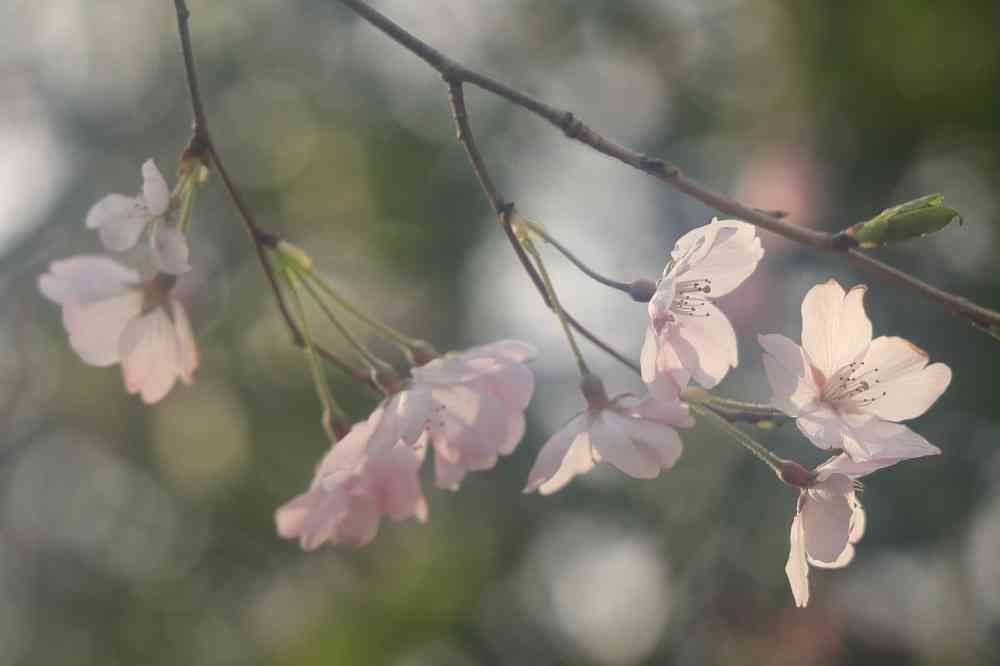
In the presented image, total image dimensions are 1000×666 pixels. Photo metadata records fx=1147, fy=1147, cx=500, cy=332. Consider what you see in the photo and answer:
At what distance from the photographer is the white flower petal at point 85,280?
112cm

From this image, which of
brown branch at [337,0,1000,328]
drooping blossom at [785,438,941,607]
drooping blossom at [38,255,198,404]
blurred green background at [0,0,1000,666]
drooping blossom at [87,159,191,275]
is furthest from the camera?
blurred green background at [0,0,1000,666]

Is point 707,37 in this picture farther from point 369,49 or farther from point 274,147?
point 274,147

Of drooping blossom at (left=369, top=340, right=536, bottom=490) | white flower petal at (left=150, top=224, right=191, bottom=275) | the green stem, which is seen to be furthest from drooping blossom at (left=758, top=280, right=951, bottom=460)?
white flower petal at (left=150, top=224, right=191, bottom=275)

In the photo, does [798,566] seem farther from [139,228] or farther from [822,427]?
[139,228]

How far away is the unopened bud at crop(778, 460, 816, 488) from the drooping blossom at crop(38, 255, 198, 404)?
1.90ft

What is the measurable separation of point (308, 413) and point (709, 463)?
4.69 ft

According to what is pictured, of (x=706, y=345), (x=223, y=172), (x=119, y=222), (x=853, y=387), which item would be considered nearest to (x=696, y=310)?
(x=706, y=345)

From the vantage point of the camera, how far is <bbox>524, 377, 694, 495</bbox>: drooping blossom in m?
0.96

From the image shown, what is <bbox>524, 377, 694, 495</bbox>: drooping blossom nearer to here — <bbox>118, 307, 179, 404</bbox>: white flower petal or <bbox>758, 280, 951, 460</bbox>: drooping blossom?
<bbox>758, 280, 951, 460</bbox>: drooping blossom

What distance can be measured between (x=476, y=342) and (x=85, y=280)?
323 cm

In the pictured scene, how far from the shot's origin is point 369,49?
15.5 feet

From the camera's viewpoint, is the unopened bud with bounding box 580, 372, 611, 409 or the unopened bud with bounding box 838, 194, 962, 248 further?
the unopened bud with bounding box 580, 372, 611, 409

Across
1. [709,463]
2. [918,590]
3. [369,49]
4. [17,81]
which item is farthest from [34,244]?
[918,590]

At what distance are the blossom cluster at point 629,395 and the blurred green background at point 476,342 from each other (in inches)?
94.7
